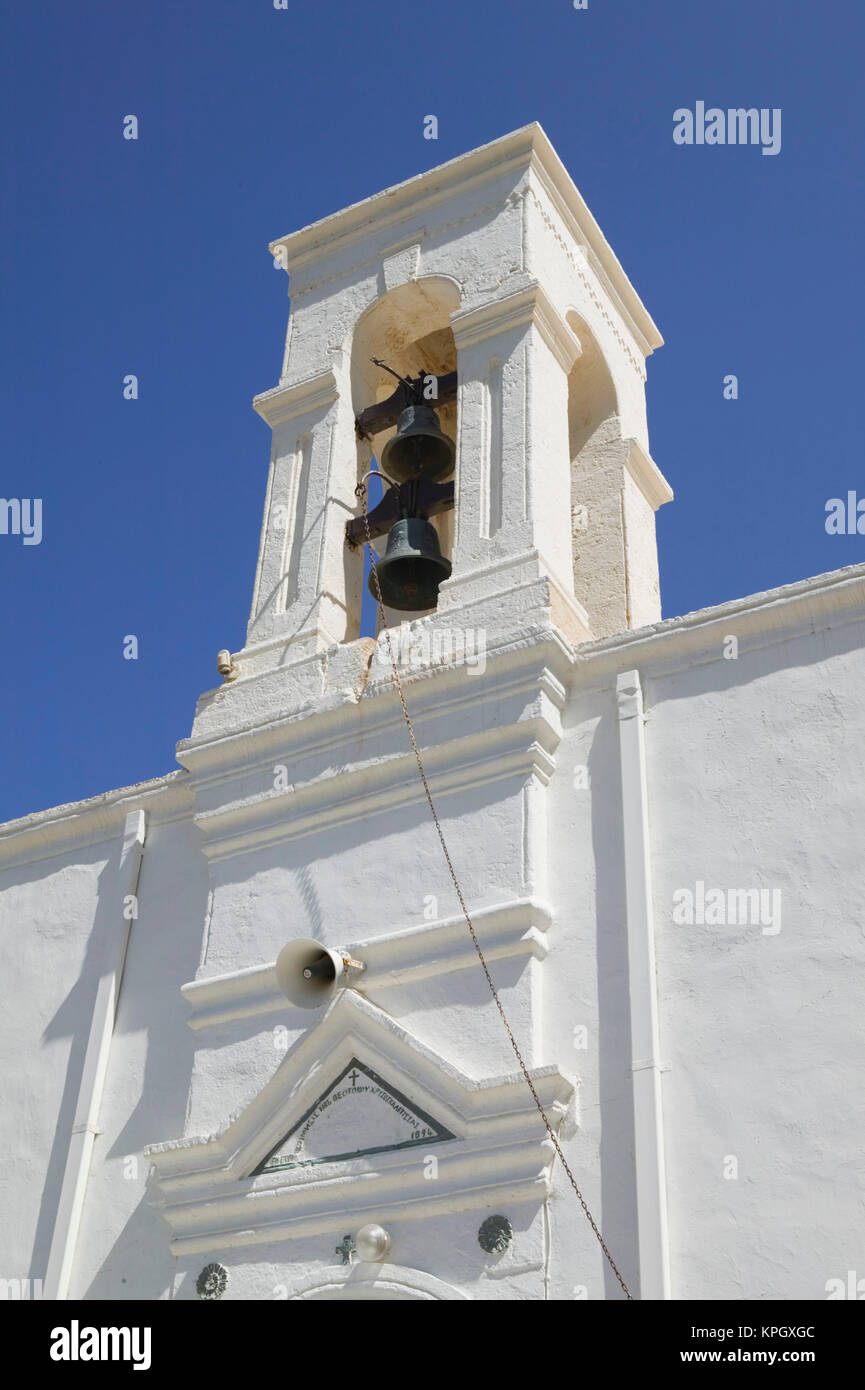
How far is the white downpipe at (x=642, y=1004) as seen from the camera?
22.4ft

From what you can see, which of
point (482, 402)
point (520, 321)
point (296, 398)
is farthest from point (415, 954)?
point (296, 398)

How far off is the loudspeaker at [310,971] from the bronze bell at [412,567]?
2.46m

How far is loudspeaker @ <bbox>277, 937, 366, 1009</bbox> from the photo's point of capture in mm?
8156

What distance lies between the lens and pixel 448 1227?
730cm

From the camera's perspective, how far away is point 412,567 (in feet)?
32.6

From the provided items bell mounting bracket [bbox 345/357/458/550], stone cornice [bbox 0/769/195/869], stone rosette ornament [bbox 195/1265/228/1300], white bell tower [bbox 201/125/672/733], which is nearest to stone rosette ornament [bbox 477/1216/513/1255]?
stone rosette ornament [bbox 195/1265/228/1300]

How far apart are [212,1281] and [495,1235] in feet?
4.84

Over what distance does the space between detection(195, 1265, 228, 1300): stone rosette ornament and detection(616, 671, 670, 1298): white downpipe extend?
2.05 metres

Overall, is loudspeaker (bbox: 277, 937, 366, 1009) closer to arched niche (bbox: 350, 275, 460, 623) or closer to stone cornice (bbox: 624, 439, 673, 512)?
arched niche (bbox: 350, 275, 460, 623)

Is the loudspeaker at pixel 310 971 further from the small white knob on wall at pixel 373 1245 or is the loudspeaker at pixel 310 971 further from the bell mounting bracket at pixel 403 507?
the bell mounting bracket at pixel 403 507
